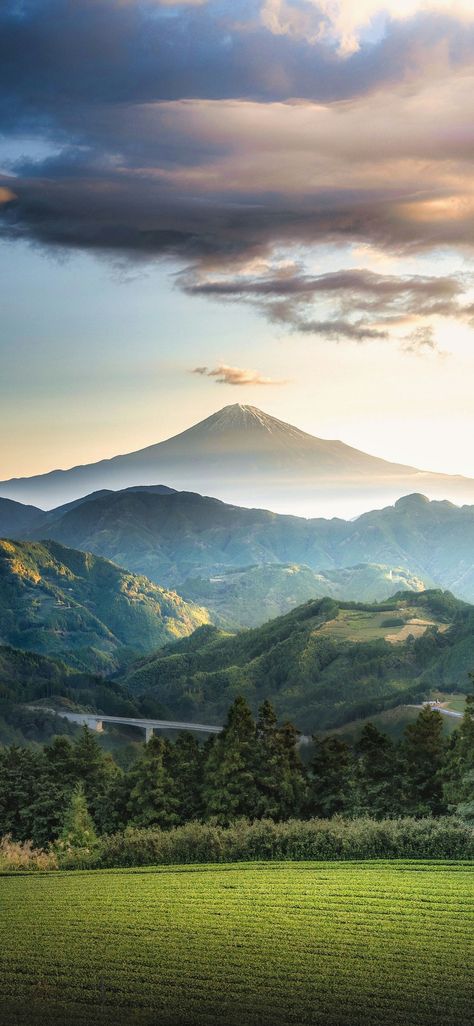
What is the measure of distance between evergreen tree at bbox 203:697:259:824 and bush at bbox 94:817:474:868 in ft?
20.6

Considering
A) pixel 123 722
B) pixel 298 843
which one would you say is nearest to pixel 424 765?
pixel 298 843

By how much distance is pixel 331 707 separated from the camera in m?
187

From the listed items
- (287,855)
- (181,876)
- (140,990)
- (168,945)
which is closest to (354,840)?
(287,855)

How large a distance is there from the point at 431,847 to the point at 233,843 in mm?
8071

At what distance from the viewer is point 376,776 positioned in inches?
1960

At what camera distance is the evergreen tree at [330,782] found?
4906 cm

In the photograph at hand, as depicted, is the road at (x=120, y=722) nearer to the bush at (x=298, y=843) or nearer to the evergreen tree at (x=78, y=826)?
the evergreen tree at (x=78, y=826)

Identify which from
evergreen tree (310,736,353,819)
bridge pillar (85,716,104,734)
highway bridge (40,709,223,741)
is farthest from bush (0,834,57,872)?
bridge pillar (85,716,104,734)

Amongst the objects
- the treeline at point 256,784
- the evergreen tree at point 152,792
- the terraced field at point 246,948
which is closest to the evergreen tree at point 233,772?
the treeline at point 256,784

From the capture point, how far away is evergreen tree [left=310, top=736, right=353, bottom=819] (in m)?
49.1

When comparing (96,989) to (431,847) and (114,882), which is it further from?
(431,847)

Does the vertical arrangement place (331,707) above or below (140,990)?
below

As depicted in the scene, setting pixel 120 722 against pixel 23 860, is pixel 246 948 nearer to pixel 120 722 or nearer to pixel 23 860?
pixel 23 860

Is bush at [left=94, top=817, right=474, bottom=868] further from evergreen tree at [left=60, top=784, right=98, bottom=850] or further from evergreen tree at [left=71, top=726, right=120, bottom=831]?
evergreen tree at [left=71, top=726, right=120, bottom=831]
